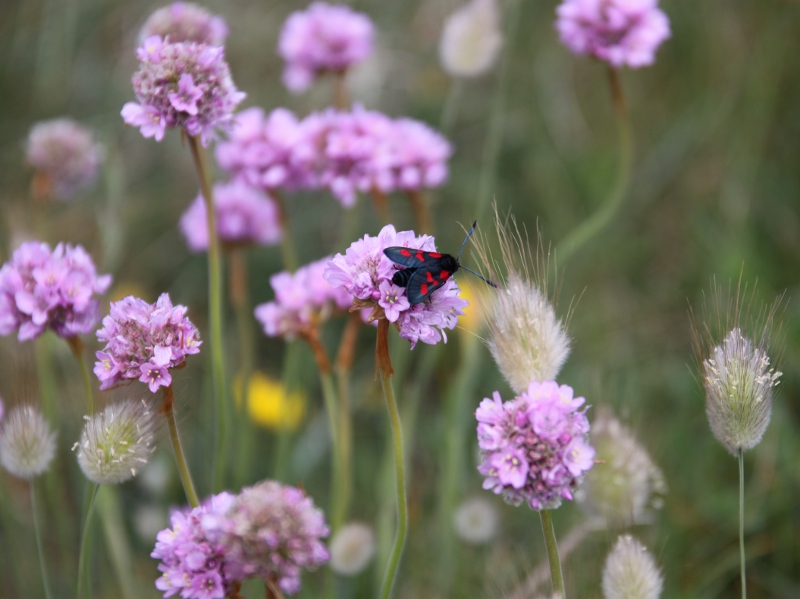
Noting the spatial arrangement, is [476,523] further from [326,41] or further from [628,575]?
[326,41]

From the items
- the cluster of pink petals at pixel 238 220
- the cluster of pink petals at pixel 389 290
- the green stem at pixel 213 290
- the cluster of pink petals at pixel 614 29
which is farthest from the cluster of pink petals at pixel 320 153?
the cluster of pink petals at pixel 389 290

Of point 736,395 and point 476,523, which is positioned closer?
point 736,395

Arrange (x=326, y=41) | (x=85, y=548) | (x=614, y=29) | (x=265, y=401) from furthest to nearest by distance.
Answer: (x=265, y=401), (x=326, y=41), (x=614, y=29), (x=85, y=548)

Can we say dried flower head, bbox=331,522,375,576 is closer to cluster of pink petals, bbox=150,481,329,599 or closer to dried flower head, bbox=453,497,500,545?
dried flower head, bbox=453,497,500,545

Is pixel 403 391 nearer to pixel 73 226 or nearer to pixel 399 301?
pixel 73 226

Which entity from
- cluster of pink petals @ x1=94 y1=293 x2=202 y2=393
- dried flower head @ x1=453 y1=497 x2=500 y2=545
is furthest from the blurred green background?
cluster of pink petals @ x1=94 y1=293 x2=202 y2=393

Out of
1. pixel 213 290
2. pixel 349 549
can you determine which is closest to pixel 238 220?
pixel 213 290

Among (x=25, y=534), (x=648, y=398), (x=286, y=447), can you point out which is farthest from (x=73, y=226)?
(x=648, y=398)
